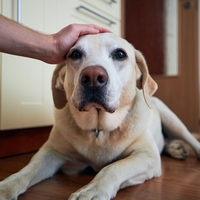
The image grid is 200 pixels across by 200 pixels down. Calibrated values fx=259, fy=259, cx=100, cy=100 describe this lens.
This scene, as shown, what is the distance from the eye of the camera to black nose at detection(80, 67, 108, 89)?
110 centimetres

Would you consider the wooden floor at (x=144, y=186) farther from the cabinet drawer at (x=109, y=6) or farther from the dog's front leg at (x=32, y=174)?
the cabinet drawer at (x=109, y=6)

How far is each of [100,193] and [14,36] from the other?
0.82 metres

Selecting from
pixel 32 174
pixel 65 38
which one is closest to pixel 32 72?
pixel 65 38

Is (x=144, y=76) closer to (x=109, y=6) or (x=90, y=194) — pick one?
(x=90, y=194)

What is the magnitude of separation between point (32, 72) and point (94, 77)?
42.9 inches

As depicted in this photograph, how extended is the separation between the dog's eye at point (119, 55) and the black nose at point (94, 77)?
0.29 m

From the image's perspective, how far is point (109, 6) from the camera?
2686mm

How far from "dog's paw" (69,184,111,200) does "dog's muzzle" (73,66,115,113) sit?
0.37 m

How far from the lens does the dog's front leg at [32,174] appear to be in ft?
3.50

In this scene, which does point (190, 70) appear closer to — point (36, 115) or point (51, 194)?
point (36, 115)

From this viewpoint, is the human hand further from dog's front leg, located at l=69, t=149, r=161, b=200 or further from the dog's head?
dog's front leg, located at l=69, t=149, r=161, b=200

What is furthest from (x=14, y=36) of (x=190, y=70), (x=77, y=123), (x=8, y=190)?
(x=190, y=70)

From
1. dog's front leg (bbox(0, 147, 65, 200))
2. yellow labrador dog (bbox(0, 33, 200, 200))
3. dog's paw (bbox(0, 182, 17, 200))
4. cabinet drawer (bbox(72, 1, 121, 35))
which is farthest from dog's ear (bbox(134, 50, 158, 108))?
cabinet drawer (bbox(72, 1, 121, 35))

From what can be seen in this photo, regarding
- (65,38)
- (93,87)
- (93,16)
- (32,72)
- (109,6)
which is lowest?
(93,87)
